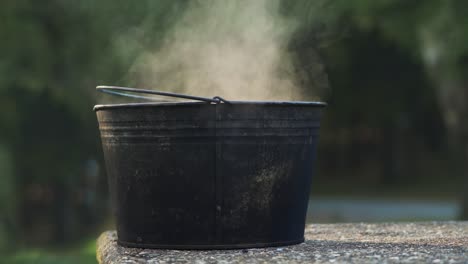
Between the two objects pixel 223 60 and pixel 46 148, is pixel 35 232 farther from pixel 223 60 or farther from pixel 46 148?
pixel 223 60

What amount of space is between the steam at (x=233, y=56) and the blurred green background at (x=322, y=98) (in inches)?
58.1

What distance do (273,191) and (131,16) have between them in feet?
20.2

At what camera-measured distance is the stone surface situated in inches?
153

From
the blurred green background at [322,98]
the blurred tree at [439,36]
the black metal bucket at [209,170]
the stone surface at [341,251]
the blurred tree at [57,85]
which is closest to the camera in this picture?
the stone surface at [341,251]

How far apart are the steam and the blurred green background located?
1475 millimetres

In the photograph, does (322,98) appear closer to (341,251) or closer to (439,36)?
(439,36)

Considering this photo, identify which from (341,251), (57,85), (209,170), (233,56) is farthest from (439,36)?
(209,170)

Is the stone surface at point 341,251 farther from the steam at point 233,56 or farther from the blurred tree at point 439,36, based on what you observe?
the blurred tree at point 439,36

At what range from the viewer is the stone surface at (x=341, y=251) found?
3.89 metres

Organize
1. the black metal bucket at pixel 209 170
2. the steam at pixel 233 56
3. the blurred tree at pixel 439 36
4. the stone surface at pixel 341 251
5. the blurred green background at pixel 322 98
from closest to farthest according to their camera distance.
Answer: the stone surface at pixel 341 251
the black metal bucket at pixel 209 170
the steam at pixel 233 56
the blurred tree at pixel 439 36
the blurred green background at pixel 322 98

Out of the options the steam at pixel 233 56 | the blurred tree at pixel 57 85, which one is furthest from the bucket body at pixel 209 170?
the blurred tree at pixel 57 85

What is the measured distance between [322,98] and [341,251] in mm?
15717

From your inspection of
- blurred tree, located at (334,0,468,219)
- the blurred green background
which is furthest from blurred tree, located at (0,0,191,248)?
blurred tree, located at (334,0,468,219)

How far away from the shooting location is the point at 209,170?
13.6 ft
